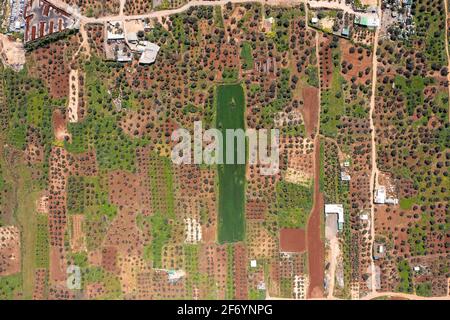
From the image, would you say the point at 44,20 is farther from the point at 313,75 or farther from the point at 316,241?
the point at 316,241

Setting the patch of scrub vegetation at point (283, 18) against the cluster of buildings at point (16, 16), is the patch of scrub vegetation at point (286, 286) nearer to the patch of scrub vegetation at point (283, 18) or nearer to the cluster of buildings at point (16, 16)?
the patch of scrub vegetation at point (283, 18)

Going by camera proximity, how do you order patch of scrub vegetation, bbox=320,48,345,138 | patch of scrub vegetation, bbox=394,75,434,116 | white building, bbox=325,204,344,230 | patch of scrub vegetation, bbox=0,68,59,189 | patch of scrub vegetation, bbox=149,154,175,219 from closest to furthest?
patch of scrub vegetation, bbox=394,75,434,116 → white building, bbox=325,204,344,230 → patch of scrub vegetation, bbox=320,48,345,138 → patch of scrub vegetation, bbox=149,154,175,219 → patch of scrub vegetation, bbox=0,68,59,189

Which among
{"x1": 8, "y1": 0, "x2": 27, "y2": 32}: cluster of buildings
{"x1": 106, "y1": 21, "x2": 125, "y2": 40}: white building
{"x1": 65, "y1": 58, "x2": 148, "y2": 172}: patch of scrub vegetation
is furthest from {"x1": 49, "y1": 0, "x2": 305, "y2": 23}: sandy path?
{"x1": 65, "y1": 58, "x2": 148, "y2": 172}: patch of scrub vegetation

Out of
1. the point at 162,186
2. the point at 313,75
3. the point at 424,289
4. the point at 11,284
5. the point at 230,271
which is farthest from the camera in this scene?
the point at 11,284

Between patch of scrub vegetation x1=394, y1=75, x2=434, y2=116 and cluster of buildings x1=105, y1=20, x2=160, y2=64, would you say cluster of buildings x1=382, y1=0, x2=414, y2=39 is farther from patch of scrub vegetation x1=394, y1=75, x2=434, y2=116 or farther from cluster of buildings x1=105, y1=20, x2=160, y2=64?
cluster of buildings x1=105, y1=20, x2=160, y2=64

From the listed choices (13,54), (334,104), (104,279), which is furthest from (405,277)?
(13,54)
